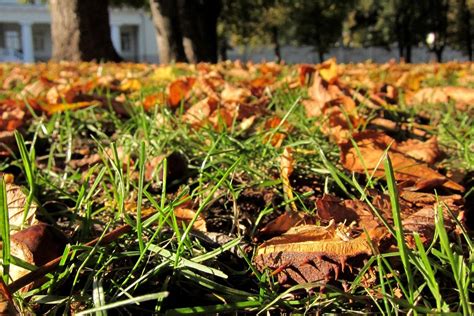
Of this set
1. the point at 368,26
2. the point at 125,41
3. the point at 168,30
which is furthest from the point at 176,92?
the point at 125,41

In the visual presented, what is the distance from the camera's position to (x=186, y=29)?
14.0 meters

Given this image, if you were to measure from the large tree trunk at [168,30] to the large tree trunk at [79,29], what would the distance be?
78.0 inches

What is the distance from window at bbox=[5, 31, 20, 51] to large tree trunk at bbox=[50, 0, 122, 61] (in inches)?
1793

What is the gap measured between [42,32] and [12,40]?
3.11 meters

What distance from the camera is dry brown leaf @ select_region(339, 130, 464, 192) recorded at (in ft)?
3.53

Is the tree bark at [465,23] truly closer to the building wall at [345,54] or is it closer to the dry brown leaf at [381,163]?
the building wall at [345,54]

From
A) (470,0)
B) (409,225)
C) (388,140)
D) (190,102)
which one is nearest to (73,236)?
(409,225)

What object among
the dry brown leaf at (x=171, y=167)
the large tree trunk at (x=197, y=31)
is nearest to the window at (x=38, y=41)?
the large tree trunk at (x=197, y=31)

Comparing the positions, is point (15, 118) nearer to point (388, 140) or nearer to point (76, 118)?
point (76, 118)

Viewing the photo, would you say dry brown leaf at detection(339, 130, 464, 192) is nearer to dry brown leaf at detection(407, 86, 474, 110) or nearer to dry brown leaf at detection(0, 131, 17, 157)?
dry brown leaf at detection(0, 131, 17, 157)

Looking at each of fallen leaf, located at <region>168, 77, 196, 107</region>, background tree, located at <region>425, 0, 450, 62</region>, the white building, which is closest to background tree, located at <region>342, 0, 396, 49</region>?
background tree, located at <region>425, 0, 450, 62</region>

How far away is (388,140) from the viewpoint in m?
1.26

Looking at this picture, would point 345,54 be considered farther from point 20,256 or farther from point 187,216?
point 20,256

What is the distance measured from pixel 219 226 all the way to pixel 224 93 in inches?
44.8
